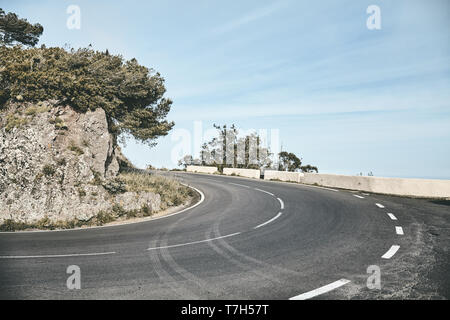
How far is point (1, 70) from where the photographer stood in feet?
48.4

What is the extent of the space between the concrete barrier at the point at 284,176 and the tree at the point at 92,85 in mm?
13474

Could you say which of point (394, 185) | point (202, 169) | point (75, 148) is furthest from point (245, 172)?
point (75, 148)

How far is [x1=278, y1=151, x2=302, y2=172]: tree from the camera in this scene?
56.5 meters

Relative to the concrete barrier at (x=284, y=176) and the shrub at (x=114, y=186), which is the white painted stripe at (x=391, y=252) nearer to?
the shrub at (x=114, y=186)

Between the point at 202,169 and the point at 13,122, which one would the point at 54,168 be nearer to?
the point at 13,122

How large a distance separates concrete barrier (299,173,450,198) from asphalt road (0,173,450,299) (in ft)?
15.9

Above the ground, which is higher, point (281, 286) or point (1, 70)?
point (1, 70)

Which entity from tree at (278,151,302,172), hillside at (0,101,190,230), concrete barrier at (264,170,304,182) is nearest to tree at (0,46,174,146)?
hillside at (0,101,190,230)

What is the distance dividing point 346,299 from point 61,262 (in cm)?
677

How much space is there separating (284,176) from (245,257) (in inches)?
871

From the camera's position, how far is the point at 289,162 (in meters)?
57.3

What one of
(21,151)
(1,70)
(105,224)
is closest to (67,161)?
(21,151)

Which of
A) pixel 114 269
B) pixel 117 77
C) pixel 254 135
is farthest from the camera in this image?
pixel 254 135
